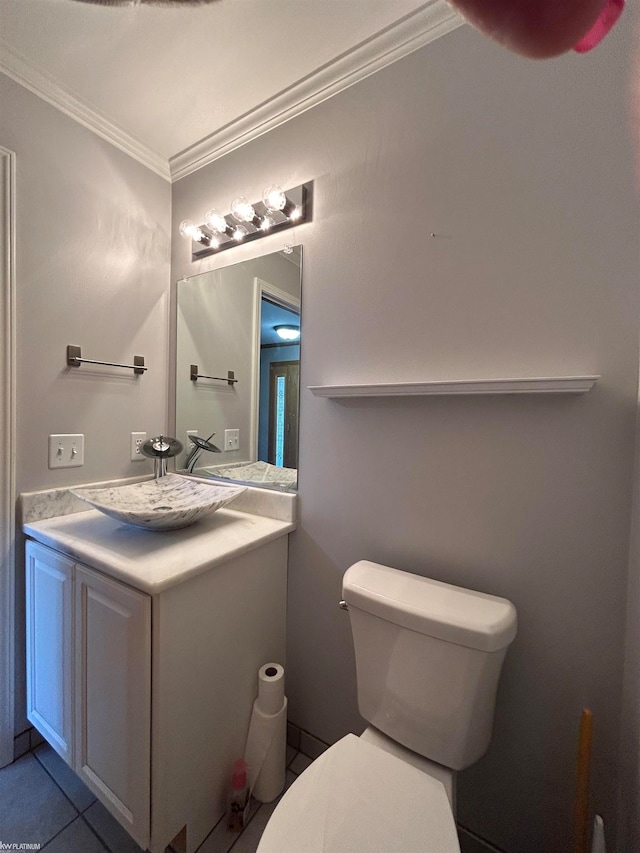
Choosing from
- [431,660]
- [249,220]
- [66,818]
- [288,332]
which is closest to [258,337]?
[288,332]

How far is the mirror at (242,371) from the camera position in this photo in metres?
1.30

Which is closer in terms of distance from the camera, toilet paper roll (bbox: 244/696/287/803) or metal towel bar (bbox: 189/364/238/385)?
toilet paper roll (bbox: 244/696/287/803)

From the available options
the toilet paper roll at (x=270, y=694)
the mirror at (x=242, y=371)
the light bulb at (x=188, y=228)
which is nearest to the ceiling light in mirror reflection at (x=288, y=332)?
the mirror at (x=242, y=371)

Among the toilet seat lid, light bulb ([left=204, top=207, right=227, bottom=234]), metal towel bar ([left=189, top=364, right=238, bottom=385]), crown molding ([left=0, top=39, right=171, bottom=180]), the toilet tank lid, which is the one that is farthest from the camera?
metal towel bar ([left=189, top=364, right=238, bottom=385])

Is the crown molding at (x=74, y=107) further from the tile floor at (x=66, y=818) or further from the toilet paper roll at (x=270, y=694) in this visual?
the tile floor at (x=66, y=818)

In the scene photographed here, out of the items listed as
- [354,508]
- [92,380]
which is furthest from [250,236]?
[354,508]

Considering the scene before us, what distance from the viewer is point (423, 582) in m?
0.95

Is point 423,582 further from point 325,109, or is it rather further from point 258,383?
point 325,109

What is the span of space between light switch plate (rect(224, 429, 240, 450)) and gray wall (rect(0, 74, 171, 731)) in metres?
0.39

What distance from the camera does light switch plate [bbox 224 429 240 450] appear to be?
4.85 feet

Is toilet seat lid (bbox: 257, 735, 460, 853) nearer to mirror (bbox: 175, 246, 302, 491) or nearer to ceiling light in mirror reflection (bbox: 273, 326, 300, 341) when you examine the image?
mirror (bbox: 175, 246, 302, 491)

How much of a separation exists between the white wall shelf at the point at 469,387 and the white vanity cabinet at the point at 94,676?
785 millimetres

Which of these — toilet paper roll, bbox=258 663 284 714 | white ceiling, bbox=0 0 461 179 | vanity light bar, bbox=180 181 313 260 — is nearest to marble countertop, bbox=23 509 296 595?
toilet paper roll, bbox=258 663 284 714

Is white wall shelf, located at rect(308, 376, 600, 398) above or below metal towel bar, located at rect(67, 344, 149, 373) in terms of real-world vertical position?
below
